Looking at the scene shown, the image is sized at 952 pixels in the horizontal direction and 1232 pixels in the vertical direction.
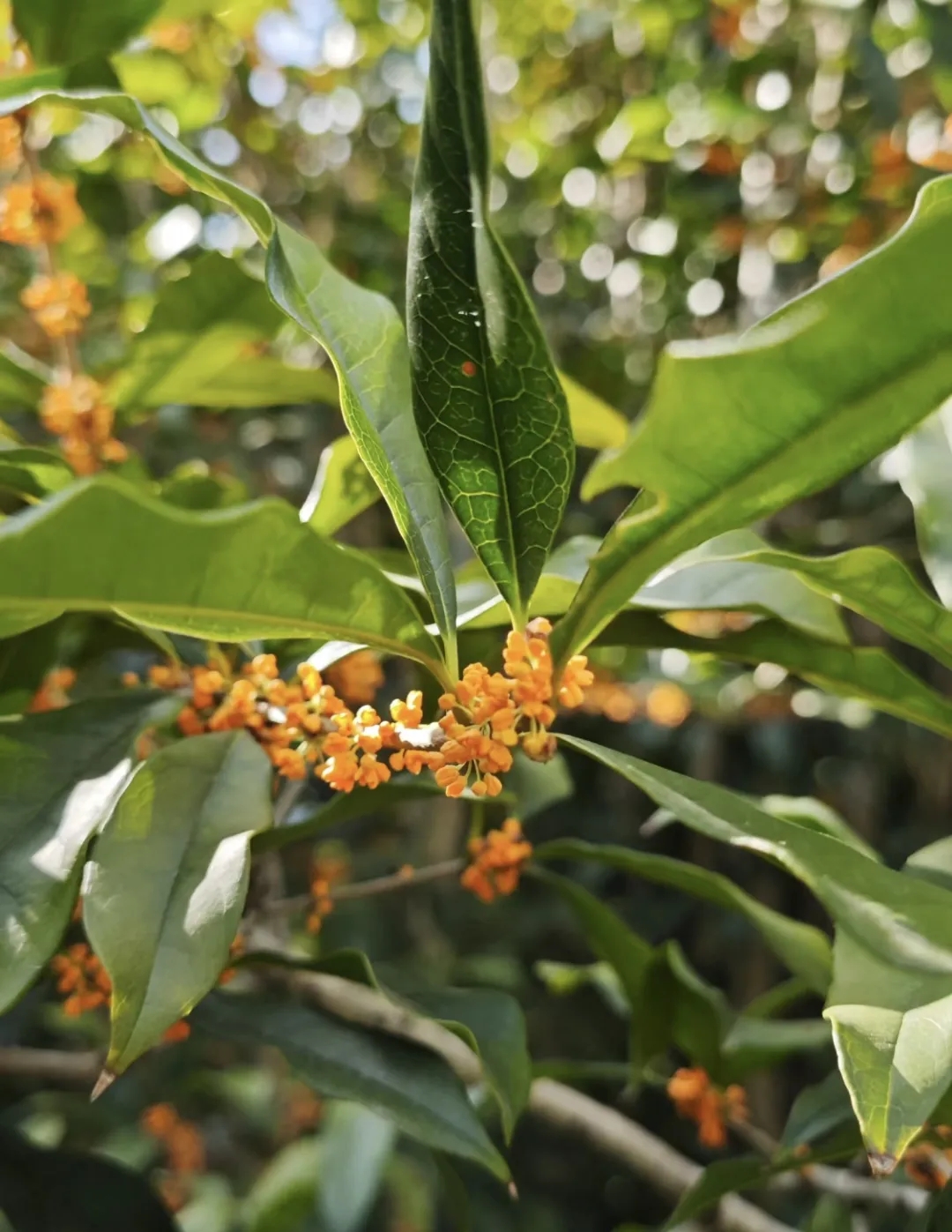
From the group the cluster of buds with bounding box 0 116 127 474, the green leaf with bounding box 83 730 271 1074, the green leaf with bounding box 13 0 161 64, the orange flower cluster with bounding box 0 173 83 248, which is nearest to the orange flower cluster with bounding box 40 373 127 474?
the cluster of buds with bounding box 0 116 127 474

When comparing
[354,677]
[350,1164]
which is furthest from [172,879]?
[350,1164]

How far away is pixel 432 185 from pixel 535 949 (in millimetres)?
2009

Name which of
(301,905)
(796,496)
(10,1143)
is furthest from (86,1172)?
(796,496)

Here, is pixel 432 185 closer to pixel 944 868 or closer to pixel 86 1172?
pixel 944 868

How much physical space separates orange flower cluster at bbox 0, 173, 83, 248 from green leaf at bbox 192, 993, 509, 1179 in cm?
61

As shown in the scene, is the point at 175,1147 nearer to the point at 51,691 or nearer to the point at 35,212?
the point at 51,691

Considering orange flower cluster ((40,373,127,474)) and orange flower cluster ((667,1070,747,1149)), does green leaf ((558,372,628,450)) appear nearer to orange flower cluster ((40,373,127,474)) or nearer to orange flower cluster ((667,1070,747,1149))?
orange flower cluster ((40,373,127,474))

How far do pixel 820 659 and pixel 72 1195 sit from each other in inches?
27.5

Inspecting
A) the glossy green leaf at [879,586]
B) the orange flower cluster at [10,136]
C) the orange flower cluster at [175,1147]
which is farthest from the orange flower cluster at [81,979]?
the orange flower cluster at [175,1147]

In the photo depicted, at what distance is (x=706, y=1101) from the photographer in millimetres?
854

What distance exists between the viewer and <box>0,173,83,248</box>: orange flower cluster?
81 centimetres

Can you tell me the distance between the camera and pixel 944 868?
2.02 ft

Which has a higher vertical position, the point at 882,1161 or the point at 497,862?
the point at 497,862

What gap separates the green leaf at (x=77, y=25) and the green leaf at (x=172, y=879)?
0.52 m
